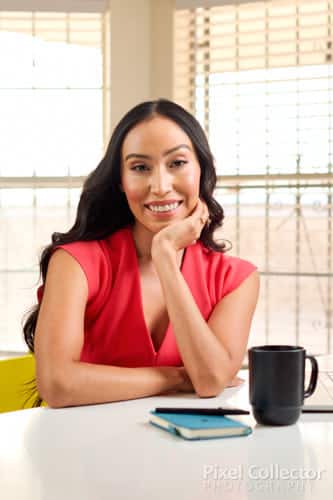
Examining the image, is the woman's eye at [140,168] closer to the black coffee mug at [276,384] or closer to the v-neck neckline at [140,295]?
the v-neck neckline at [140,295]

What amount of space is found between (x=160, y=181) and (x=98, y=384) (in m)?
0.59

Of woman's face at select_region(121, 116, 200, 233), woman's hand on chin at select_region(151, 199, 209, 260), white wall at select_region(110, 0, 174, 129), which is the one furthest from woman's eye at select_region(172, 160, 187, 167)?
white wall at select_region(110, 0, 174, 129)

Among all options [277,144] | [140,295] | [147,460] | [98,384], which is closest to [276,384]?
[147,460]

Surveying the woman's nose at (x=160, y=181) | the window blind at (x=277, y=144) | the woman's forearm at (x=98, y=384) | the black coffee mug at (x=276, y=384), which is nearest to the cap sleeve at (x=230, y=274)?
the woman's nose at (x=160, y=181)

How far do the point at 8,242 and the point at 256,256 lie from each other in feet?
4.24

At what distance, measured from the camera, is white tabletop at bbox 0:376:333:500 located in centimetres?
97

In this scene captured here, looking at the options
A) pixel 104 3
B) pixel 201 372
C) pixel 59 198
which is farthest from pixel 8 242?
pixel 201 372

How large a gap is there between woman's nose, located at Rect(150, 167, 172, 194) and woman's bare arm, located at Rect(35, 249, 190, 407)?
0.29 meters

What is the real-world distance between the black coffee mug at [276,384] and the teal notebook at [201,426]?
0.24 ft

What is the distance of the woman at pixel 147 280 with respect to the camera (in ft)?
5.53

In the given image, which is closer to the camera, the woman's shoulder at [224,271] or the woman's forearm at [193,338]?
the woman's forearm at [193,338]

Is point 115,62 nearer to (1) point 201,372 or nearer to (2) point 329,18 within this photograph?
(2) point 329,18

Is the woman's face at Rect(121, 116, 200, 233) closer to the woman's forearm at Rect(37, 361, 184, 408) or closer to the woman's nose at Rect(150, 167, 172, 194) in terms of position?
the woman's nose at Rect(150, 167, 172, 194)

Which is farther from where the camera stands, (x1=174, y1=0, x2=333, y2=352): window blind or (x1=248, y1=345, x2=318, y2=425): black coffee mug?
(x1=174, y1=0, x2=333, y2=352): window blind
